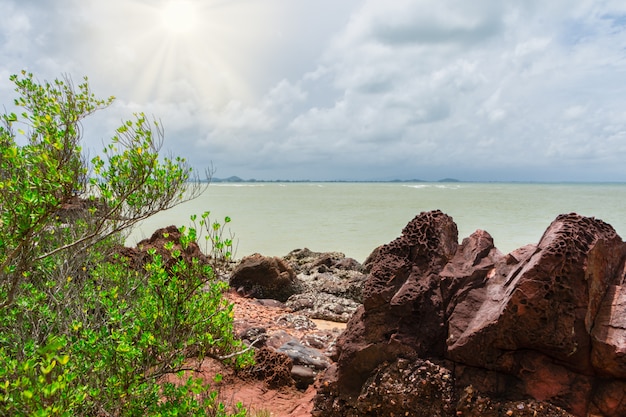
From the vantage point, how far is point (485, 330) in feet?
17.3

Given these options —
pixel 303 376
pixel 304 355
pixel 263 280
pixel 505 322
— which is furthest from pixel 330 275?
pixel 505 322

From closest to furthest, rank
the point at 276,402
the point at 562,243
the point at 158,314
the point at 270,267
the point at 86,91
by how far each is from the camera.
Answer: the point at 158,314
the point at 86,91
the point at 562,243
the point at 276,402
the point at 270,267

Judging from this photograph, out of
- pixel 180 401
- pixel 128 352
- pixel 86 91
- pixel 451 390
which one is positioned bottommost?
pixel 451 390

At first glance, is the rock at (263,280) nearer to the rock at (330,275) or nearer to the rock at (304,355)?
the rock at (330,275)

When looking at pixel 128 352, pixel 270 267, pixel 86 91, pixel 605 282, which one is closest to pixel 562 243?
pixel 605 282

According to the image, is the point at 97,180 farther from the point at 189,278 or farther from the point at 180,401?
the point at 180,401

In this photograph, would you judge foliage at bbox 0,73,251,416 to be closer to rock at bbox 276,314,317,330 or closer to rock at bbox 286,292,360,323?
rock at bbox 276,314,317,330

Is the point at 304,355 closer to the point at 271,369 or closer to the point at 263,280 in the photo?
the point at 271,369

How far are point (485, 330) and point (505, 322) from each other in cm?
26

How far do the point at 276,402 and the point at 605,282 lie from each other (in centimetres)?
528

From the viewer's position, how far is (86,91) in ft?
15.7

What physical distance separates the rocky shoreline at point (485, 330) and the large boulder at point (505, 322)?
0.01 metres

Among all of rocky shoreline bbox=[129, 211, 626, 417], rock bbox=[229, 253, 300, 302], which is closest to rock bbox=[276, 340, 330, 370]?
rocky shoreline bbox=[129, 211, 626, 417]

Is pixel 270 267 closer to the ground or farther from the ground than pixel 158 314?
closer to the ground
